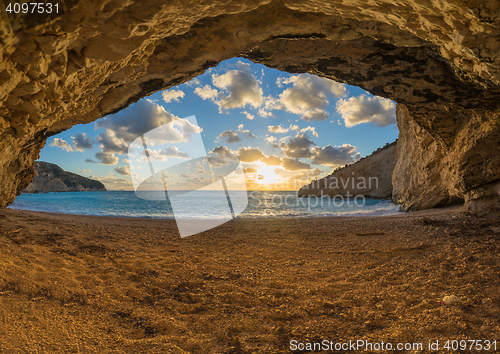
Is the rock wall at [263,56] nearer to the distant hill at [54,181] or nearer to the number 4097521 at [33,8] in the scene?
the number 4097521 at [33,8]

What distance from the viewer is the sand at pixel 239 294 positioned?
7.20 feet

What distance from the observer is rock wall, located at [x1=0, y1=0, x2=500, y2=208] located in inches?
94.2

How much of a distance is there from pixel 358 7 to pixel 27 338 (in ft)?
18.1

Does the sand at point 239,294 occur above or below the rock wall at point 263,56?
below

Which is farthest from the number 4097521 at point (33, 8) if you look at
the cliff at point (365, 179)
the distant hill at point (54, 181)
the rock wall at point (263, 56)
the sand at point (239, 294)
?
the distant hill at point (54, 181)

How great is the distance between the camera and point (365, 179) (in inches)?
1359

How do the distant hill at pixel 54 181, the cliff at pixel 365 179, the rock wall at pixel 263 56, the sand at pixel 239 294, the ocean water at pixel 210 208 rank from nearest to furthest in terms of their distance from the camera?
1. the sand at pixel 239 294
2. the rock wall at pixel 263 56
3. the ocean water at pixel 210 208
4. the cliff at pixel 365 179
5. the distant hill at pixel 54 181

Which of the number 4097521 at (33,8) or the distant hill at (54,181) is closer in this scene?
the number 4097521 at (33,8)

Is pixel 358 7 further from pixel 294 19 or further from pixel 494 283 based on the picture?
pixel 494 283

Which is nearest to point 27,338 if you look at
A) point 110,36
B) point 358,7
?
point 110,36

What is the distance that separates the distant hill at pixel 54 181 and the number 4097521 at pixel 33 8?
241 ft

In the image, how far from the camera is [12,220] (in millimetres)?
6062

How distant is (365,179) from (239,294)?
36.8 meters

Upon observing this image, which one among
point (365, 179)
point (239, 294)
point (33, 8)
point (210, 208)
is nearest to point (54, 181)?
point (210, 208)
